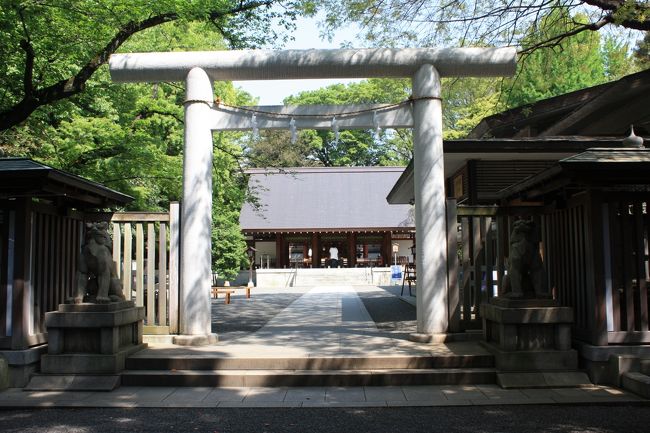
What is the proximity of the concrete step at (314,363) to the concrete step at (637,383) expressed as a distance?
4.61 ft

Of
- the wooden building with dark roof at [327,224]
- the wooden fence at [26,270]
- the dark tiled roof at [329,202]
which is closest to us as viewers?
the wooden fence at [26,270]

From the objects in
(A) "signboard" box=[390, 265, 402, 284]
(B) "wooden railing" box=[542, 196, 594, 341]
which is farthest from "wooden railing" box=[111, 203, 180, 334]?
(A) "signboard" box=[390, 265, 402, 284]

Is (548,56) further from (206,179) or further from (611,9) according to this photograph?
(206,179)

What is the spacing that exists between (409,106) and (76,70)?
24.5 feet

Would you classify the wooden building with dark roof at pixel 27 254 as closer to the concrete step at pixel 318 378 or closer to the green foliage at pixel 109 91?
the concrete step at pixel 318 378

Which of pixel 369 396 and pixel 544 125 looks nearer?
pixel 369 396

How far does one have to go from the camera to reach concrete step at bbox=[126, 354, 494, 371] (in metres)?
6.45

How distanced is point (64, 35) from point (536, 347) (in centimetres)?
979

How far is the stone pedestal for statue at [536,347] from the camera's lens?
6.04m

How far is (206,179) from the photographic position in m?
7.86

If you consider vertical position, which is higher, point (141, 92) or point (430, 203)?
point (141, 92)

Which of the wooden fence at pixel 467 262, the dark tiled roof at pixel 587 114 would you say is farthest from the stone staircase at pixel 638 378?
the dark tiled roof at pixel 587 114

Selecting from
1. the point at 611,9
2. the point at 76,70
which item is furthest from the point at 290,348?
the point at 76,70

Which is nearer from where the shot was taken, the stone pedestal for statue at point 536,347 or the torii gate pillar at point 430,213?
the stone pedestal for statue at point 536,347
